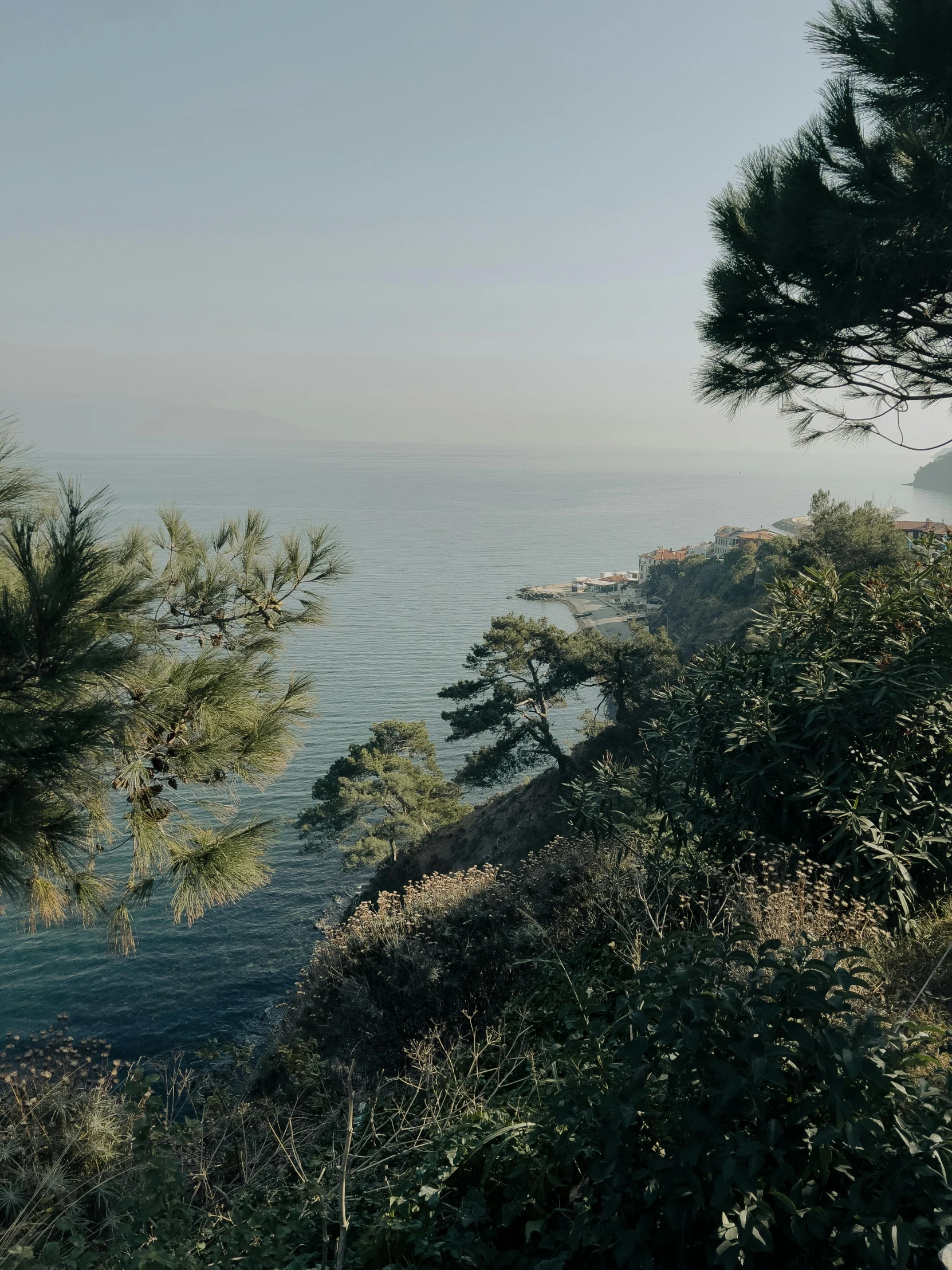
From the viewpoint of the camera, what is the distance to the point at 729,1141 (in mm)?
1905

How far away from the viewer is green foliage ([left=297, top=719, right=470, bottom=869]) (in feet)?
69.9

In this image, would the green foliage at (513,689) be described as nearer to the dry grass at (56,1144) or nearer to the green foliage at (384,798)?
the green foliage at (384,798)

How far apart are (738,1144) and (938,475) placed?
15843 cm

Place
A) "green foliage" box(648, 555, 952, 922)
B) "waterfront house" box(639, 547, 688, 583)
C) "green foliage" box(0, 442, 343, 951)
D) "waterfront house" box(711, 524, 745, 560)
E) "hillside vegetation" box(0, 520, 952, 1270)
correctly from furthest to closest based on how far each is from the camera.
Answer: "waterfront house" box(639, 547, 688, 583) → "waterfront house" box(711, 524, 745, 560) → "green foliage" box(648, 555, 952, 922) → "green foliage" box(0, 442, 343, 951) → "hillside vegetation" box(0, 520, 952, 1270)

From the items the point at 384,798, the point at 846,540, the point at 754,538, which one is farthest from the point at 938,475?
the point at 384,798

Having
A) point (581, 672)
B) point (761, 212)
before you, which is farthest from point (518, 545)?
point (761, 212)

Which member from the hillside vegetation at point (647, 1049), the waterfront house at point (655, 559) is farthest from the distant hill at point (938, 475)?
the hillside vegetation at point (647, 1049)

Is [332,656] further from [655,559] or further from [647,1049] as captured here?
[647,1049]

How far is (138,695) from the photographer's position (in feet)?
10.8

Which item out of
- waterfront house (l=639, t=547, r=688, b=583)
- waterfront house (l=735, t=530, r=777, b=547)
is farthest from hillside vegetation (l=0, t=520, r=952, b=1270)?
waterfront house (l=639, t=547, r=688, b=583)

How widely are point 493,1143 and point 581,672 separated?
18.0m

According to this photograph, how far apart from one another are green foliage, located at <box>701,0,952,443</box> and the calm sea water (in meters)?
3.87

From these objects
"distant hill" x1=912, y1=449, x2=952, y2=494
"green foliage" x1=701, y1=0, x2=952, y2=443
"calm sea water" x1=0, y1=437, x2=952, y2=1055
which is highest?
"distant hill" x1=912, y1=449, x2=952, y2=494

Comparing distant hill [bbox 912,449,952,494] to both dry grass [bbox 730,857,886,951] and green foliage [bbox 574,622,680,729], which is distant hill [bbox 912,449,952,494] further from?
dry grass [bbox 730,857,886,951]
